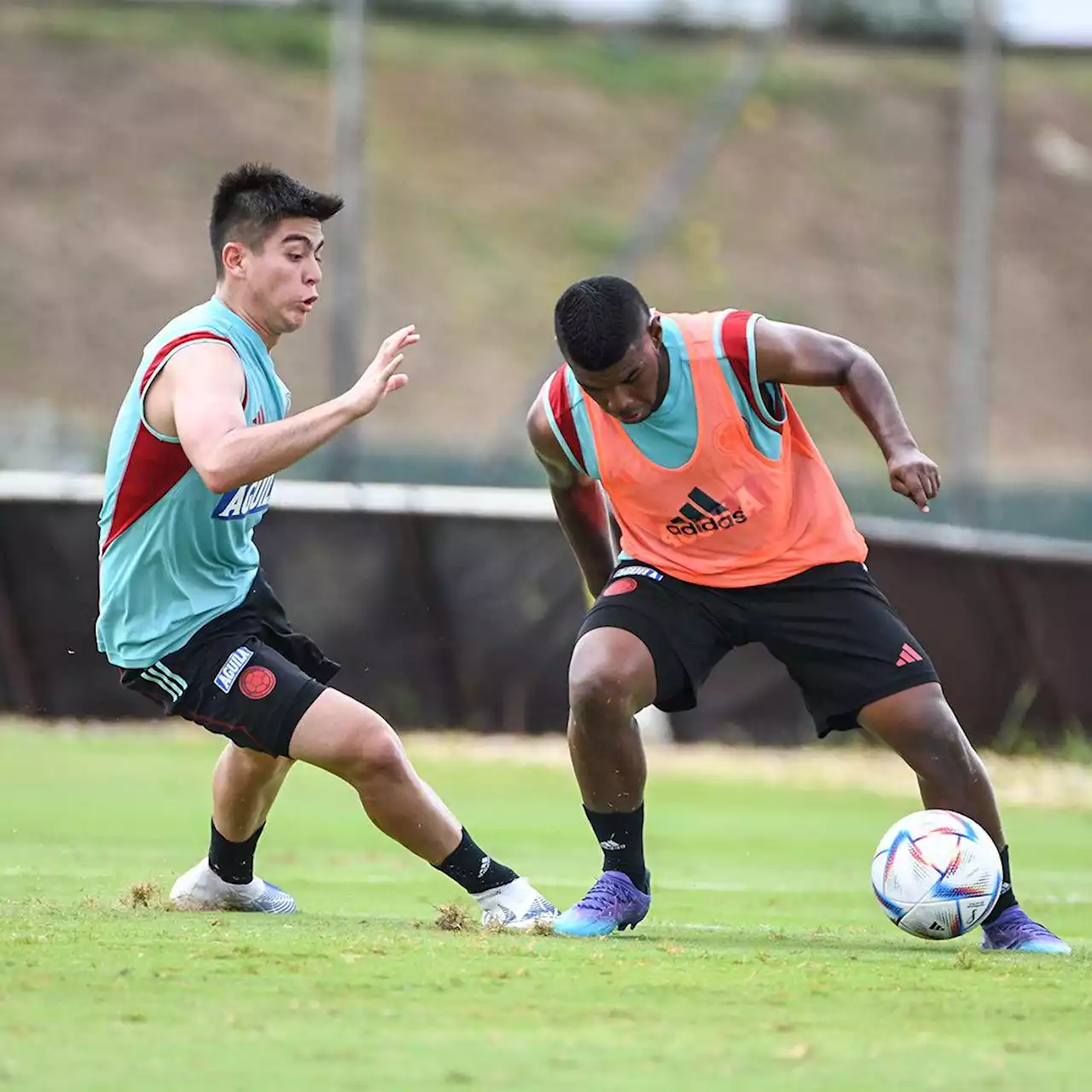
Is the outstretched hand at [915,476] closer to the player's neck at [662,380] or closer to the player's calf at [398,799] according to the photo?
the player's neck at [662,380]

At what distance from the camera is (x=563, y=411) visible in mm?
6742

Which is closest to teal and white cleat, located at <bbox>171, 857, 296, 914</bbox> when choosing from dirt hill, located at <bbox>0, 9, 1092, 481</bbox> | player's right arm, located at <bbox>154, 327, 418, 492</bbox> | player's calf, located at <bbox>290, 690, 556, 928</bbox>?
player's calf, located at <bbox>290, 690, 556, 928</bbox>

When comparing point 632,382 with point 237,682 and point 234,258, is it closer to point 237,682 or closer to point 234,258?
point 234,258

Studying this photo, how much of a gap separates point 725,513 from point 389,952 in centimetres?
182

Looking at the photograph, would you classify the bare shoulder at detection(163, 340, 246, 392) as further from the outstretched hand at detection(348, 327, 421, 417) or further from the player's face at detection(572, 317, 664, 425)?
the player's face at detection(572, 317, 664, 425)

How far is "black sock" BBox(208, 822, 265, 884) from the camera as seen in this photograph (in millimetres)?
7070

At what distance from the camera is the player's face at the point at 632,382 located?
20.7 feet

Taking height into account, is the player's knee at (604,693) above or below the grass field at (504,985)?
above

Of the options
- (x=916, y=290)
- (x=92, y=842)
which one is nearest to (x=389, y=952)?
(x=92, y=842)

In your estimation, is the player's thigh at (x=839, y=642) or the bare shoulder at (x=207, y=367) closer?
the bare shoulder at (x=207, y=367)

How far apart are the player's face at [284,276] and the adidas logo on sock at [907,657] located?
2.12m

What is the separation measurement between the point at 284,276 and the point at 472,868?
1.93m

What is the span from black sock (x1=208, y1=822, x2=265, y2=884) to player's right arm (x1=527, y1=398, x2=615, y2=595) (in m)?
1.40

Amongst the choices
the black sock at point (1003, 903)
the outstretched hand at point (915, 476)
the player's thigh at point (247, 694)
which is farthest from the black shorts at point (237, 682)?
the black sock at point (1003, 903)
